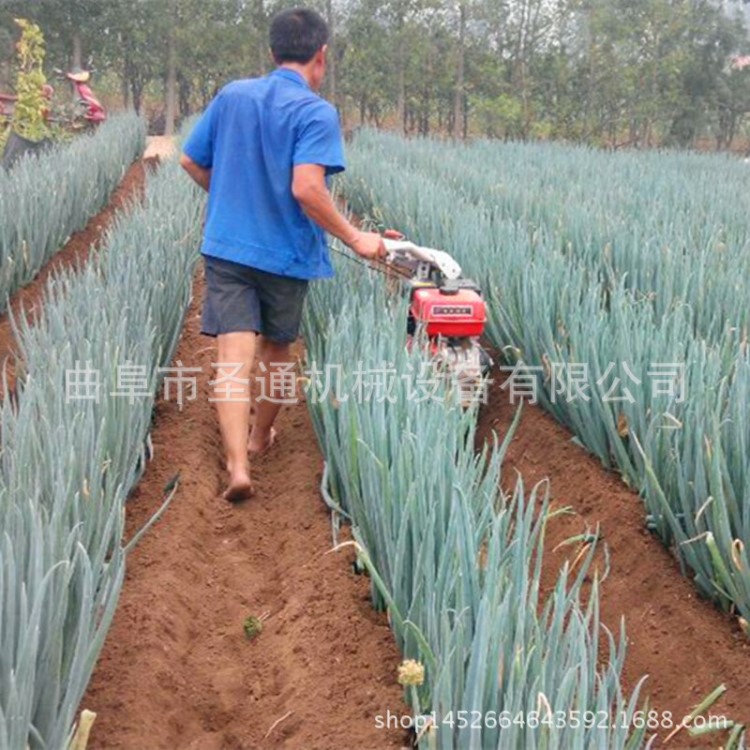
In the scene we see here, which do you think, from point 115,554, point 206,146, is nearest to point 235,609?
point 115,554

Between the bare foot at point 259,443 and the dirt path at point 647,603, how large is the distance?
896 mm

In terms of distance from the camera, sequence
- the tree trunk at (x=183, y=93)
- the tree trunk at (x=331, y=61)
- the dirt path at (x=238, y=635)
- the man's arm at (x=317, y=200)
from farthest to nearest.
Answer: the tree trunk at (x=183, y=93) → the tree trunk at (x=331, y=61) → the man's arm at (x=317, y=200) → the dirt path at (x=238, y=635)

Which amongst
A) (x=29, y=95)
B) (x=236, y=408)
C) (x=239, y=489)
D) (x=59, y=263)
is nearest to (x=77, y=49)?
(x=29, y=95)

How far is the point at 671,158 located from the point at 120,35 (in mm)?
16348

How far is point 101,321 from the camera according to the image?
120 inches

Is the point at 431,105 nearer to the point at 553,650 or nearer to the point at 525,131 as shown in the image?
the point at 525,131

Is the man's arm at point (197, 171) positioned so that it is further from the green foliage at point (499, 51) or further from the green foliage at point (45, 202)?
the green foliage at point (499, 51)

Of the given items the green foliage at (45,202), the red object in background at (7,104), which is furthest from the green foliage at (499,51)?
the green foliage at (45,202)

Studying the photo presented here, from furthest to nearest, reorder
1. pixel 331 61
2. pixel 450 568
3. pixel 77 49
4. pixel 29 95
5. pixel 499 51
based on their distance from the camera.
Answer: pixel 499 51 < pixel 77 49 < pixel 331 61 < pixel 29 95 < pixel 450 568

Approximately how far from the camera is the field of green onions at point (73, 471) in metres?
1.44

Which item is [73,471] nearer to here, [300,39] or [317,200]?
[317,200]

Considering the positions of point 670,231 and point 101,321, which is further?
point 670,231

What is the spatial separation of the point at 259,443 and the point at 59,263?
10.4 ft

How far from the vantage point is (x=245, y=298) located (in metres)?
3.09
